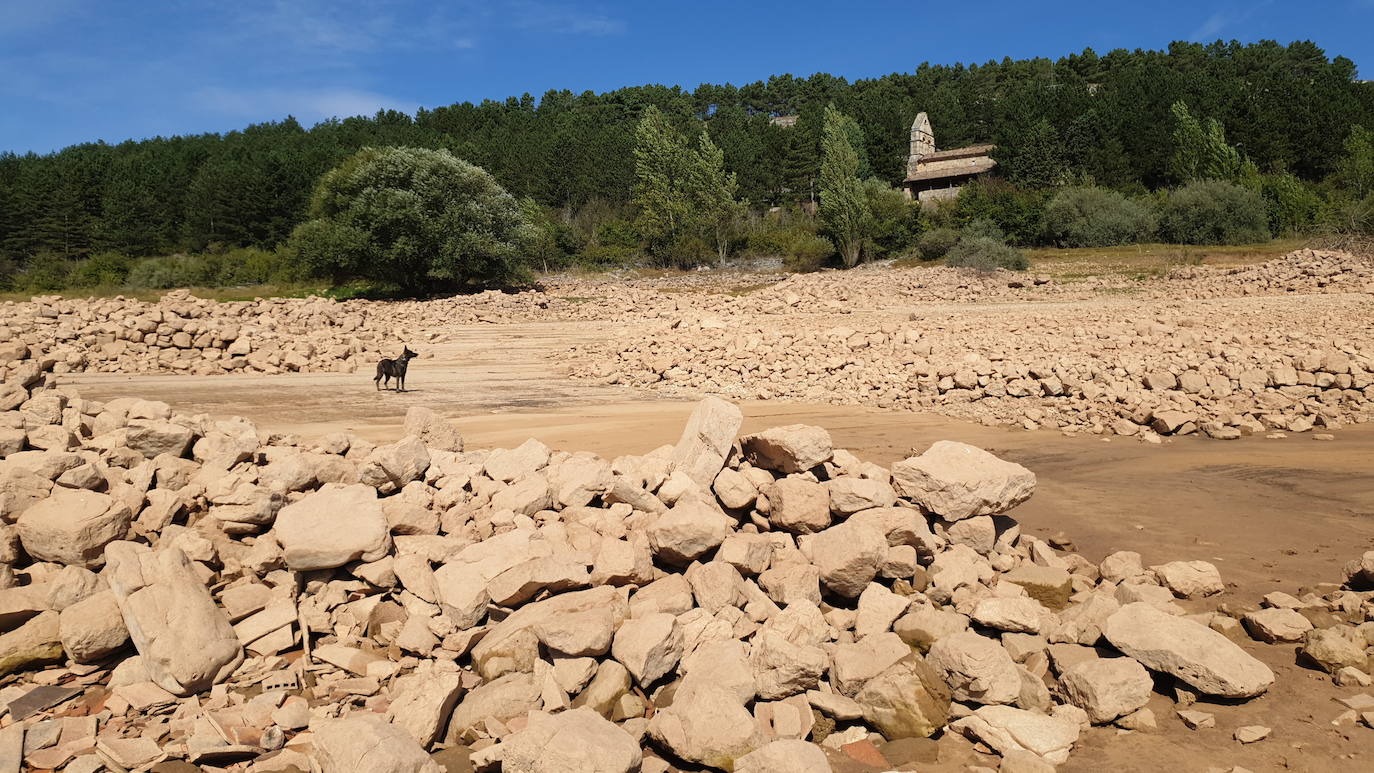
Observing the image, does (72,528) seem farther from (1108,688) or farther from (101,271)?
(101,271)

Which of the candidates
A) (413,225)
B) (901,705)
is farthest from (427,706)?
(413,225)

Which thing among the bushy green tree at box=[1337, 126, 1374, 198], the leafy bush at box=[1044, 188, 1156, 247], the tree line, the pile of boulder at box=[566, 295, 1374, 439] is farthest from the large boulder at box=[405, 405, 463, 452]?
the bushy green tree at box=[1337, 126, 1374, 198]

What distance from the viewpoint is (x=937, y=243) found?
37.2 meters

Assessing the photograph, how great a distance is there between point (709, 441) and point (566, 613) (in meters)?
2.09

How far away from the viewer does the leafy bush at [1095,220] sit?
38.5 meters

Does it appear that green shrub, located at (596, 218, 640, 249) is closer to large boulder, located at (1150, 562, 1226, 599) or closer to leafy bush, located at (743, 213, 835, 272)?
leafy bush, located at (743, 213, 835, 272)

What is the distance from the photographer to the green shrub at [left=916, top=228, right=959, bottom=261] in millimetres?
36969

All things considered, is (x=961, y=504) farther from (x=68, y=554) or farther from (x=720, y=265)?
(x=720, y=265)

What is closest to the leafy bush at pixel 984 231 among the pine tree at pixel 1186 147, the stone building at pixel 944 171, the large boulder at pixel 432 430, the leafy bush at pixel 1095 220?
the leafy bush at pixel 1095 220

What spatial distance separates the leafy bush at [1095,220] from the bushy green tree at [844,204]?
31.6 feet

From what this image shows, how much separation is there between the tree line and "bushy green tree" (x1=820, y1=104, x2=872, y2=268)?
19.9 inches

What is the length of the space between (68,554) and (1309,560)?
8.43m

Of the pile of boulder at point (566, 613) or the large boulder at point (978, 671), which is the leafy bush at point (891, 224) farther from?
the large boulder at point (978, 671)

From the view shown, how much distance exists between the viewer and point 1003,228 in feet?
140
